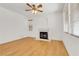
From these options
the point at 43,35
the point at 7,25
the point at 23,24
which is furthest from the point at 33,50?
the point at 23,24

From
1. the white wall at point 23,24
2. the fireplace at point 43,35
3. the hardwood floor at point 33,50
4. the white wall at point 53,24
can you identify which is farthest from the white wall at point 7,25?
the white wall at point 53,24

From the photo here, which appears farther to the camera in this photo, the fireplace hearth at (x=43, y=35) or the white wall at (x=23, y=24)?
the fireplace hearth at (x=43, y=35)

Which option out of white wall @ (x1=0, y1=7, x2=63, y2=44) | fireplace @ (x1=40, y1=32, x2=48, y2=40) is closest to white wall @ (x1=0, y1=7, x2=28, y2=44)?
white wall @ (x1=0, y1=7, x2=63, y2=44)

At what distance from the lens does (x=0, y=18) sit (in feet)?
20.7

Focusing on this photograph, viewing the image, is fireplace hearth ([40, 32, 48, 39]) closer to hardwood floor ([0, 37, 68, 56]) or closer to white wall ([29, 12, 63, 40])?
white wall ([29, 12, 63, 40])

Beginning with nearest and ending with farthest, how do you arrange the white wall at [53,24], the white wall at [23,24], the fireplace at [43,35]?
the white wall at [23,24] → the white wall at [53,24] → the fireplace at [43,35]

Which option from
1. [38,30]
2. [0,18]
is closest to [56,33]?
[38,30]

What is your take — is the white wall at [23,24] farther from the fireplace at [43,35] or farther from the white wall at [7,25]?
the fireplace at [43,35]

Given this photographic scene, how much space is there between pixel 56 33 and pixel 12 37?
3471mm

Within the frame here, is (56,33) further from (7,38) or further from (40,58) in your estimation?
(40,58)

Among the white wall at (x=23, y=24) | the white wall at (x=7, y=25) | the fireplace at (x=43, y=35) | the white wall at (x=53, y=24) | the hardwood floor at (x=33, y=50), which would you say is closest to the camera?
the hardwood floor at (x=33, y=50)

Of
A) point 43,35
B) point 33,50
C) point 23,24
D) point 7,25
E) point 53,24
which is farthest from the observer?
point 23,24

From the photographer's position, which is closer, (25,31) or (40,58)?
(40,58)

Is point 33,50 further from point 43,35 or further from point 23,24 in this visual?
point 23,24
